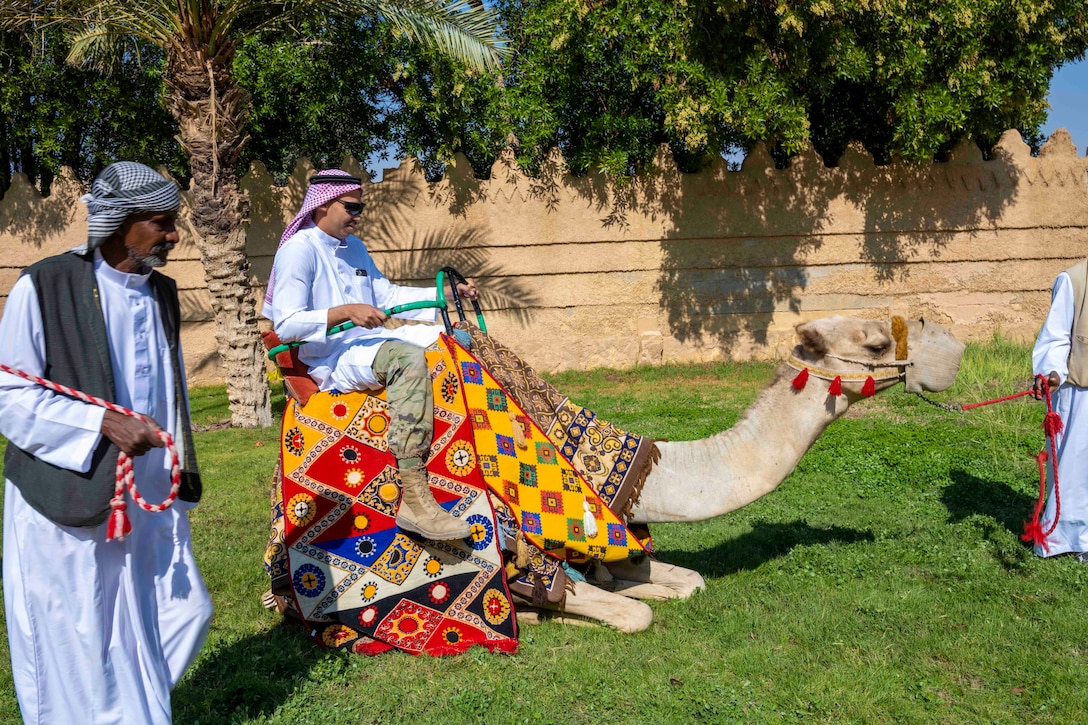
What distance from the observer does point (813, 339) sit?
→ 192 inches

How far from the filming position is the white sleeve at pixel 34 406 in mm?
3227

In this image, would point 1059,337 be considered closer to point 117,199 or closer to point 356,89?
point 117,199

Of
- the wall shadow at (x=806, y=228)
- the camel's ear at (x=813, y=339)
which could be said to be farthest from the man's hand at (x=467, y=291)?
the wall shadow at (x=806, y=228)

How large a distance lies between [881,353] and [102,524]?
3.59 meters

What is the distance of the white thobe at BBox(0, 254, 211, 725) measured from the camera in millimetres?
3256

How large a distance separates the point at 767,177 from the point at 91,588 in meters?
12.7

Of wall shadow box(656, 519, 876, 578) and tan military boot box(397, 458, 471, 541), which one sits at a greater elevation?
tan military boot box(397, 458, 471, 541)

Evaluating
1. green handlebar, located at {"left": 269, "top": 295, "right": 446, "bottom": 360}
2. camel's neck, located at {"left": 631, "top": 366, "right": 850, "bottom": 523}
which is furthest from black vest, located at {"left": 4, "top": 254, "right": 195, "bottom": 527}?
camel's neck, located at {"left": 631, "top": 366, "right": 850, "bottom": 523}

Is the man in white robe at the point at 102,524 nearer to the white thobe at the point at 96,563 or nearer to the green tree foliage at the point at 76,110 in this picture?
the white thobe at the point at 96,563

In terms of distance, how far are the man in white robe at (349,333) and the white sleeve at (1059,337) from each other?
3715mm

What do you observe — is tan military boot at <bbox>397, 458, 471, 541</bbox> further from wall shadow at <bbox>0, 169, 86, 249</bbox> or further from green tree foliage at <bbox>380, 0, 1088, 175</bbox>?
wall shadow at <bbox>0, 169, 86, 249</bbox>

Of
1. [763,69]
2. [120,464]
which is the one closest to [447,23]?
[763,69]

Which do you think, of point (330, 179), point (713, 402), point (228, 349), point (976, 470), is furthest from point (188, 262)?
point (976, 470)

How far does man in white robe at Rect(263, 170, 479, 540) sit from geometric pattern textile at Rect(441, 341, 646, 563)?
258 mm
